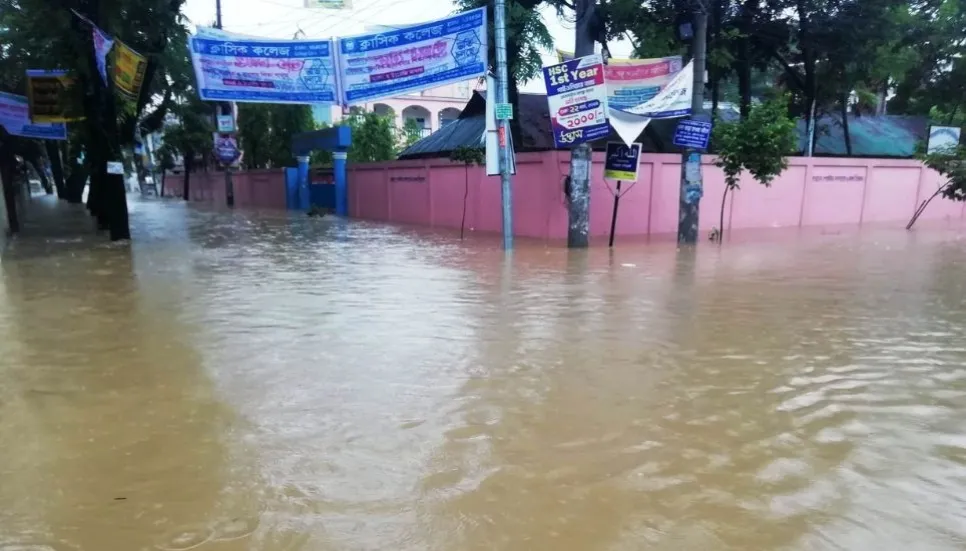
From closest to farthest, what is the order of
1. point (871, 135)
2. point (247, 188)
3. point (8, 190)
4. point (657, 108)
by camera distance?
point (657, 108), point (8, 190), point (871, 135), point (247, 188)

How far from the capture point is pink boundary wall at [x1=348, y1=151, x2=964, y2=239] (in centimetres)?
1502

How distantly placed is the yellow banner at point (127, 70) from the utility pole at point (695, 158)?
33.4 feet

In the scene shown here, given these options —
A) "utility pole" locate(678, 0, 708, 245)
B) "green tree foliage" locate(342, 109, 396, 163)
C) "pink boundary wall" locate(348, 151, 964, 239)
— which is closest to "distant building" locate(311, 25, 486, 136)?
"green tree foliage" locate(342, 109, 396, 163)

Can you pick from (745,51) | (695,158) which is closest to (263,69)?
(695,158)

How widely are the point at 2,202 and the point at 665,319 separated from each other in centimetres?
1303

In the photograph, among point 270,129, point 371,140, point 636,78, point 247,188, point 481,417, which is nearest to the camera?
point 481,417

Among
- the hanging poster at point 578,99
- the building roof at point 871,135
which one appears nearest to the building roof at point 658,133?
the building roof at point 871,135

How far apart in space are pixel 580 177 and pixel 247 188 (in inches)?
1016

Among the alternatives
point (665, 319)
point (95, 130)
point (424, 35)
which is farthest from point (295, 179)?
point (665, 319)

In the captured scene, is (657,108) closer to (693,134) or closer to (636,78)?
(693,134)

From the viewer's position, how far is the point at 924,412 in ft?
13.7

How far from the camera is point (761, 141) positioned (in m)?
12.6

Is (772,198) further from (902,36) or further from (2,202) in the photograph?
(2,202)

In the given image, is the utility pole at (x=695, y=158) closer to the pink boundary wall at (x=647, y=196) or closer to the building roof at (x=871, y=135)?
the pink boundary wall at (x=647, y=196)
